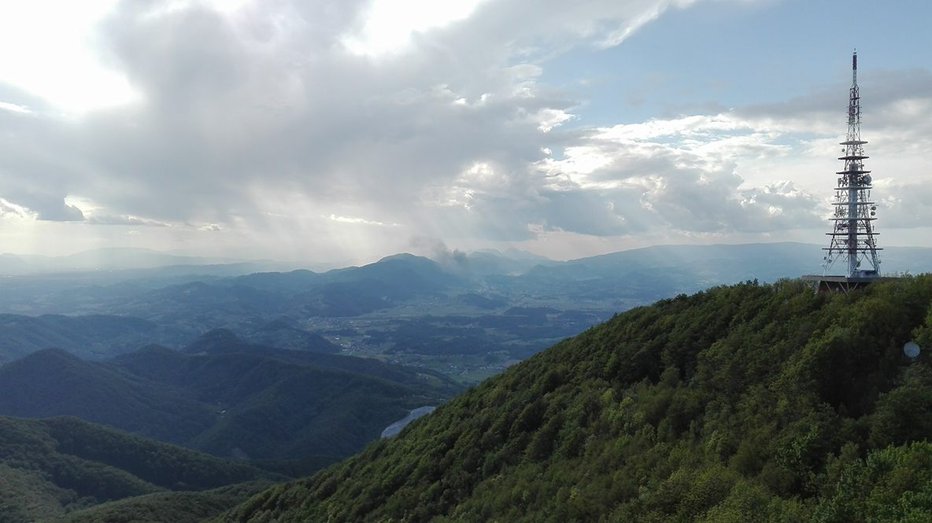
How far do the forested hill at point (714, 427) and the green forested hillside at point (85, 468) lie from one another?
136683 mm

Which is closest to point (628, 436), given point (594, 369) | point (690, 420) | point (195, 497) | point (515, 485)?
point (690, 420)

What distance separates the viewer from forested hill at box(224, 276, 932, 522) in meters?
13.0

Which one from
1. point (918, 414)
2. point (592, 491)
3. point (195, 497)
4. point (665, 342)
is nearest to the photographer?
point (918, 414)

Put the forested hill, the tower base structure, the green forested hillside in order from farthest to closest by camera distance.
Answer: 1. the green forested hillside
2. the tower base structure
3. the forested hill

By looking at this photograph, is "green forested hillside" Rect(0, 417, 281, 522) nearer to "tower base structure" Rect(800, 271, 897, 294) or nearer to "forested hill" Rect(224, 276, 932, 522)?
"forested hill" Rect(224, 276, 932, 522)

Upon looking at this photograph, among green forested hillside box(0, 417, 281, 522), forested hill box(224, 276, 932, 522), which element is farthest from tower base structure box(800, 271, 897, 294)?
green forested hillside box(0, 417, 281, 522)

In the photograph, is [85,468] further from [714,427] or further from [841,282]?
[841,282]

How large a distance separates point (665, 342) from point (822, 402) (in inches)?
425

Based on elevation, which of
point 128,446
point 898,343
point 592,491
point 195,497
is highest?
point 898,343

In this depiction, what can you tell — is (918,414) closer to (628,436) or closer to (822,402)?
(822,402)

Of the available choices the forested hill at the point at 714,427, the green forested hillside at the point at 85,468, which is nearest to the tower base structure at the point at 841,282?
the forested hill at the point at 714,427

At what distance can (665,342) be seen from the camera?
86.3ft

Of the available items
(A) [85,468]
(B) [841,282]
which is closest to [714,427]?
(B) [841,282]

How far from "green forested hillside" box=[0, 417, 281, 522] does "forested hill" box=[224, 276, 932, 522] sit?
136683mm
